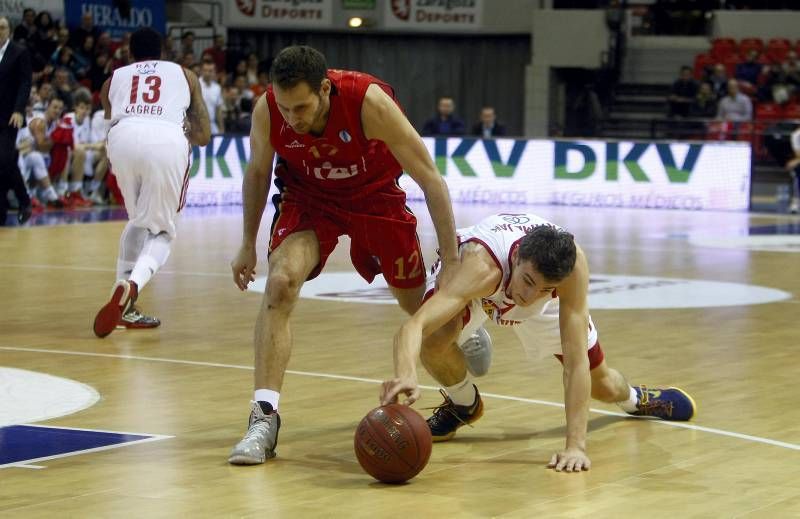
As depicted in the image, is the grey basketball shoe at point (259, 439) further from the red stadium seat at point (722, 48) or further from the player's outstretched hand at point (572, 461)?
the red stadium seat at point (722, 48)

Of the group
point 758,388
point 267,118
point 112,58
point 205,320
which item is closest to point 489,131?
point 112,58

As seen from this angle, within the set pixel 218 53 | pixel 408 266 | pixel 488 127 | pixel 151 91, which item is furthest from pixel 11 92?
pixel 218 53

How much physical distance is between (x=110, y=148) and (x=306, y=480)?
4371 mm

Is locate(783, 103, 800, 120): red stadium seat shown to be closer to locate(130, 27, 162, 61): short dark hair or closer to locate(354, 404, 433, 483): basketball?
locate(130, 27, 162, 61): short dark hair

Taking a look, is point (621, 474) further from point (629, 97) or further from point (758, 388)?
point (629, 97)

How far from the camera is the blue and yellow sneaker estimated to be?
20.9 feet

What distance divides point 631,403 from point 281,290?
1617 mm

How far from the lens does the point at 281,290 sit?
571 centimetres

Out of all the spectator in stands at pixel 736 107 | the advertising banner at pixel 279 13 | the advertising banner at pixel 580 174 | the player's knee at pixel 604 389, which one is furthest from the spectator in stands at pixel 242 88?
the player's knee at pixel 604 389

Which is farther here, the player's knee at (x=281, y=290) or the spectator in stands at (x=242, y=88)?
the spectator in stands at (x=242, y=88)

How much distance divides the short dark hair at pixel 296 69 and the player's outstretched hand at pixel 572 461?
1.57m

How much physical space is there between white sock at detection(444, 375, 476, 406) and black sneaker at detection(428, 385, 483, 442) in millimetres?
17

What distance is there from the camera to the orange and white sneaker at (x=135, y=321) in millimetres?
9039

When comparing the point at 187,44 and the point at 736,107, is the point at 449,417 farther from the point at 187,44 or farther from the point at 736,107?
the point at 736,107
